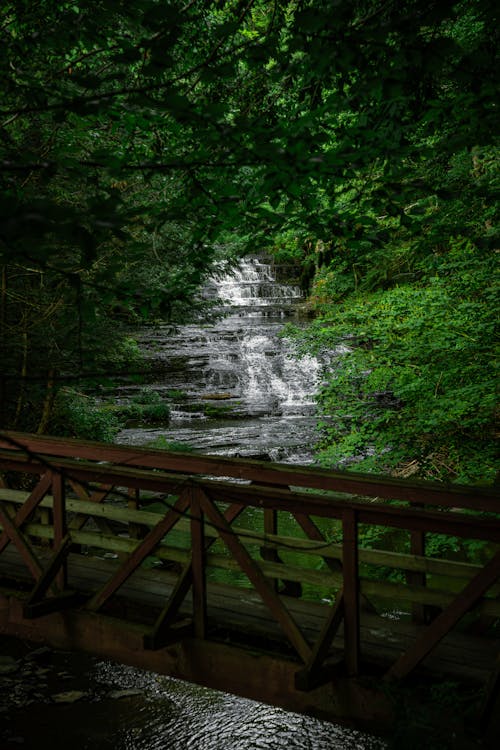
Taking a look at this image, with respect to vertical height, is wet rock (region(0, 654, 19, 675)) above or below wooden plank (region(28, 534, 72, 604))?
below

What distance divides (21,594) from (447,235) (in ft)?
15.3

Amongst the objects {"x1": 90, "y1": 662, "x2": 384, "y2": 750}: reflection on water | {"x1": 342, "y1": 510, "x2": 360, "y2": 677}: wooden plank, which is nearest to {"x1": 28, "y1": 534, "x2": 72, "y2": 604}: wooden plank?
{"x1": 90, "y1": 662, "x2": 384, "y2": 750}: reflection on water

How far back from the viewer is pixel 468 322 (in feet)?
27.5

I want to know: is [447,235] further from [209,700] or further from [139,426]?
[139,426]

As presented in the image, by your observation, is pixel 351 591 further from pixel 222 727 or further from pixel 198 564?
pixel 222 727

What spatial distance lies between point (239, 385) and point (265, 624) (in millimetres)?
15452

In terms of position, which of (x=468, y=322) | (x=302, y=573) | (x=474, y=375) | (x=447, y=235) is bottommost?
(x=302, y=573)

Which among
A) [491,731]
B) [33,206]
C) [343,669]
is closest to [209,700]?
[343,669]

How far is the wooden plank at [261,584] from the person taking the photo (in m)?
4.07

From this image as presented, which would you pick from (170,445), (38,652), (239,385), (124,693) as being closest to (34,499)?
(124,693)

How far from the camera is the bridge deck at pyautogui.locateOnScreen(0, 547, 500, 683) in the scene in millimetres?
4094

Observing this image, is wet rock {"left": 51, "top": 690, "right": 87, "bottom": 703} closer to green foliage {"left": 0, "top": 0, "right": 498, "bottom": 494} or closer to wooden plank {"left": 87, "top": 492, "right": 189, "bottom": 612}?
wooden plank {"left": 87, "top": 492, "right": 189, "bottom": 612}

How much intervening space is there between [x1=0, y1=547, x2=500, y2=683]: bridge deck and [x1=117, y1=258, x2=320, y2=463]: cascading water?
18.6ft

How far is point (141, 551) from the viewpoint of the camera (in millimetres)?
4504
